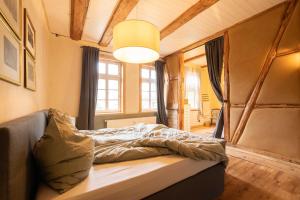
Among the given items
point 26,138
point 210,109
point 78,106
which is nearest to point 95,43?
point 78,106

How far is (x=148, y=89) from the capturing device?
4.95 metres

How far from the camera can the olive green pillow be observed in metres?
0.94

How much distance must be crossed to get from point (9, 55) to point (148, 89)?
3944 mm

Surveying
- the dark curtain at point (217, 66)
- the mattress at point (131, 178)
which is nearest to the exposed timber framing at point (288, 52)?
the dark curtain at point (217, 66)

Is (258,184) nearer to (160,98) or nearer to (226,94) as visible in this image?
(226,94)

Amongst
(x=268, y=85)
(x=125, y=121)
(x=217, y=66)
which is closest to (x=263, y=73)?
(x=268, y=85)

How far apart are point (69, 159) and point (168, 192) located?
0.88 metres

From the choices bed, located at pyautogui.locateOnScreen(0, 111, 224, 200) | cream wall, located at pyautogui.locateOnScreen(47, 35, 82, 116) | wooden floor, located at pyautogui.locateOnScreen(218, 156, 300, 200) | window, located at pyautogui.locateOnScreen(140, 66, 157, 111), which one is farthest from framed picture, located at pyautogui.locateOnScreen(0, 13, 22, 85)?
window, located at pyautogui.locateOnScreen(140, 66, 157, 111)

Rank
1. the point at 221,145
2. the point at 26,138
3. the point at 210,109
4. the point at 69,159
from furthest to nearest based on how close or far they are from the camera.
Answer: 1. the point at 210,109
2. the point at 221,145
3. the point at 69,159
4. the point at 26,138

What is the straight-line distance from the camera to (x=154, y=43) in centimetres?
188

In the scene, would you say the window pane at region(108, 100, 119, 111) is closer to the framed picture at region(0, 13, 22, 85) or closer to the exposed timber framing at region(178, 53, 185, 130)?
the exposed timber framing at region(178, 53, 185, 130)

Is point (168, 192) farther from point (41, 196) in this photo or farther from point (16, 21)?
point (16, 21)

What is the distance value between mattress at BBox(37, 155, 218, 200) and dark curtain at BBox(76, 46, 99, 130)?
2.48m

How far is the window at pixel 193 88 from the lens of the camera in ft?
20.4
